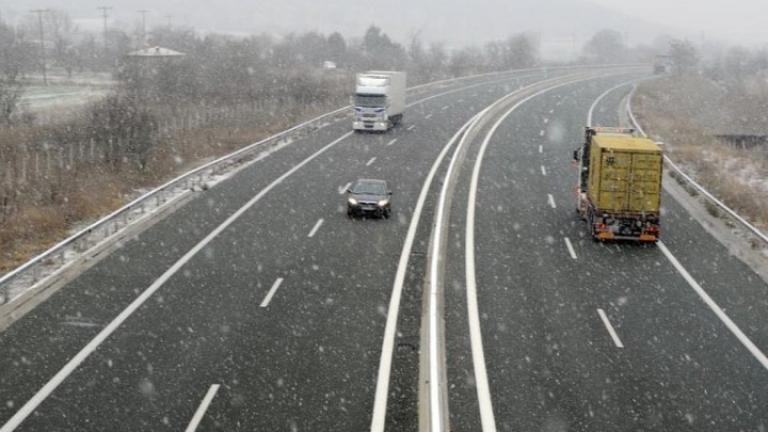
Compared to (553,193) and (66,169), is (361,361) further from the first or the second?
(66,169)

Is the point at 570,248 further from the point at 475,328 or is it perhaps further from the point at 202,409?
the point at 202,409

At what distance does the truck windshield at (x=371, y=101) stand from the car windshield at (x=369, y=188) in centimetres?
1941

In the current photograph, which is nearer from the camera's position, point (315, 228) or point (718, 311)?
point (718, 311)

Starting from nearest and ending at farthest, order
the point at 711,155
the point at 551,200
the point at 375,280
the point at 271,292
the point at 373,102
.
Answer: the point at 271,292 < the point at 375,280 < the point at 551,200 < the point at 711,155 < the point at 373,102

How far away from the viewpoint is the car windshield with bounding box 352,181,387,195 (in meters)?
28.8

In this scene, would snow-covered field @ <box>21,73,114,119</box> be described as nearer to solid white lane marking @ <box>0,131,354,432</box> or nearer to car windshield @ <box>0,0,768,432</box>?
car windshield @ <box>0,0,768,432</box>

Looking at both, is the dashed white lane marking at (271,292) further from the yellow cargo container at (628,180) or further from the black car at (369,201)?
the yellow cargo container at (628,180)

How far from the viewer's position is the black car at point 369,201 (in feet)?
92.1

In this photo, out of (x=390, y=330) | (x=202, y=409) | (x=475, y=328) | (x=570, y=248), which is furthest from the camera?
(x=570, y=248)

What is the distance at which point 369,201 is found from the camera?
92.2 ft

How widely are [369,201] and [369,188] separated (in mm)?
1115

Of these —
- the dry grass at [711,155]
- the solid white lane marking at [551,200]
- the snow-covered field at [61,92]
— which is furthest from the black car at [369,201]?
the snow-covered field at [61,92]

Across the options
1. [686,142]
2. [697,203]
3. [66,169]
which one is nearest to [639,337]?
[697,203]


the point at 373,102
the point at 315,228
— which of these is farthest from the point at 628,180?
the point at 373,102
